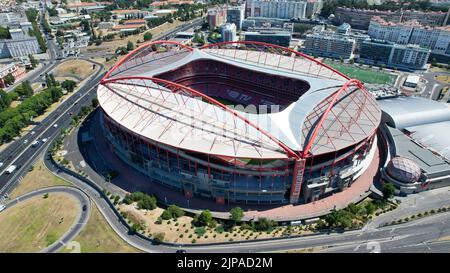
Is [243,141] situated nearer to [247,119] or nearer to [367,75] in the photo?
[247,119]

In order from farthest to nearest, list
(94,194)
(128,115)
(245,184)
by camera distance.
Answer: (128,115), (94,194), (245,184)

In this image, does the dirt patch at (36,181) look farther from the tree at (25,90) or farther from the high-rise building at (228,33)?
the high-rise building at (228,33)

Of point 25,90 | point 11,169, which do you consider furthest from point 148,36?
point 11,169

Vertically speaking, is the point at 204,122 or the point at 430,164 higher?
the point at 204,122

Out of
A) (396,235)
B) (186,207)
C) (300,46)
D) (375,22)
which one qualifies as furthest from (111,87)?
(375,22)

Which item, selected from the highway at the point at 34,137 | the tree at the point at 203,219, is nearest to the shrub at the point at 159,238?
the tree at the point at 203,219

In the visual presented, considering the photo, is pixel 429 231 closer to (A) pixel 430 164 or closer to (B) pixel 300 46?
(A) pixel 430 164

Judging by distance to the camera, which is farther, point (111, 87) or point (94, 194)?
point (111, 87)
